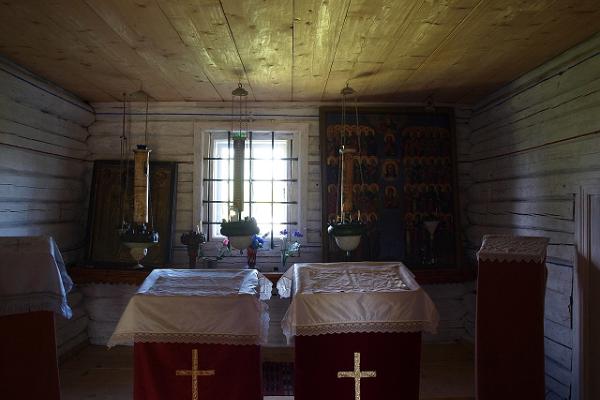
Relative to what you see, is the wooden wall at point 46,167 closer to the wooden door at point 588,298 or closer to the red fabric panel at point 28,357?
the red fabric panel at point 28,357

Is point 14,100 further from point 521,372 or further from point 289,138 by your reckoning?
point 521,372

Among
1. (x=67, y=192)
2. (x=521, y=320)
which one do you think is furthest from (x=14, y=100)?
(x=521, y=320)

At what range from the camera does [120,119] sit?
5246 mm

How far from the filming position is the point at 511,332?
327cm

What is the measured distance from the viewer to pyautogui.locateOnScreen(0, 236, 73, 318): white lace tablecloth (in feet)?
9.57

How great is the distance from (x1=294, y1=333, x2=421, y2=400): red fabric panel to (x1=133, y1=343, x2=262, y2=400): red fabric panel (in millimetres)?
326

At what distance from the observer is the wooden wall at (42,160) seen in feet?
12.5

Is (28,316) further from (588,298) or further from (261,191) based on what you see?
(588,298)

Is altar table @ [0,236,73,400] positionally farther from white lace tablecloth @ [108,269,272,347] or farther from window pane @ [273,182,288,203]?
window pane @ [273,182,288,203]

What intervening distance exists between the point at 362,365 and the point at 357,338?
0.63ft

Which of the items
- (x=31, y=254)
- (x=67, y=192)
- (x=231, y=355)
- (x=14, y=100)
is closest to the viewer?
(x=231, y=355)

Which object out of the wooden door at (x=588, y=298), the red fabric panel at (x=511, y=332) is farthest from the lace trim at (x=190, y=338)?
the wooden door at (x=588, y=298)

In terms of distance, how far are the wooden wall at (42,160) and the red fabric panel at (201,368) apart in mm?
2167

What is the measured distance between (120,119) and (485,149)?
4.57 m
